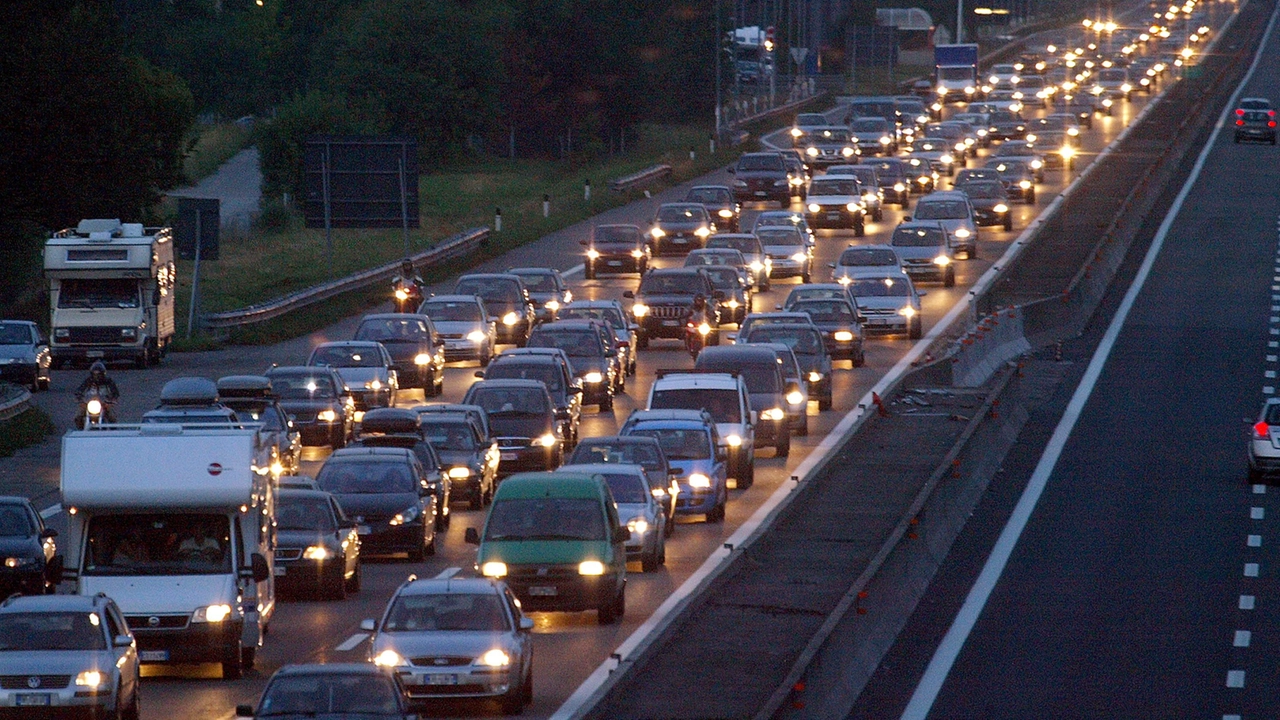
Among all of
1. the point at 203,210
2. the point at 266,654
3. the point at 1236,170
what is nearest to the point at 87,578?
the point at 266,654

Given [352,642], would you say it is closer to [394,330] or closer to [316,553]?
[316,553]

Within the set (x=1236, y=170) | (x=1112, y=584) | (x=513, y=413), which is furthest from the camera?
(x=1236, y=170)

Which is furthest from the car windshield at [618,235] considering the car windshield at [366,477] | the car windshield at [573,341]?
the car windshield at [366,477]

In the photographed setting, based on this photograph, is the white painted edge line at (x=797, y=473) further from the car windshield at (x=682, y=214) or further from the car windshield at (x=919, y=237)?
the car windshield at (x=682, y=214)

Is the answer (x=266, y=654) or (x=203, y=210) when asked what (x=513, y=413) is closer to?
(x=266, y=654)

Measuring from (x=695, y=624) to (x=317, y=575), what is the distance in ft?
17.8

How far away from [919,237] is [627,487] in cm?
3500

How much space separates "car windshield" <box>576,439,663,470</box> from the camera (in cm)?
3494

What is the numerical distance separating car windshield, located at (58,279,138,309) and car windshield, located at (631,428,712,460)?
63.1 feet

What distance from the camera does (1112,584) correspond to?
34125 millimetres

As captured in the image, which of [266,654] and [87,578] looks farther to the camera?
[266,654]

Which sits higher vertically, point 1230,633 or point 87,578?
point 87,578

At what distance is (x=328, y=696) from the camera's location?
19.3 m

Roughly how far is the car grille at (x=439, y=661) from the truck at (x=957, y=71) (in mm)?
108813
